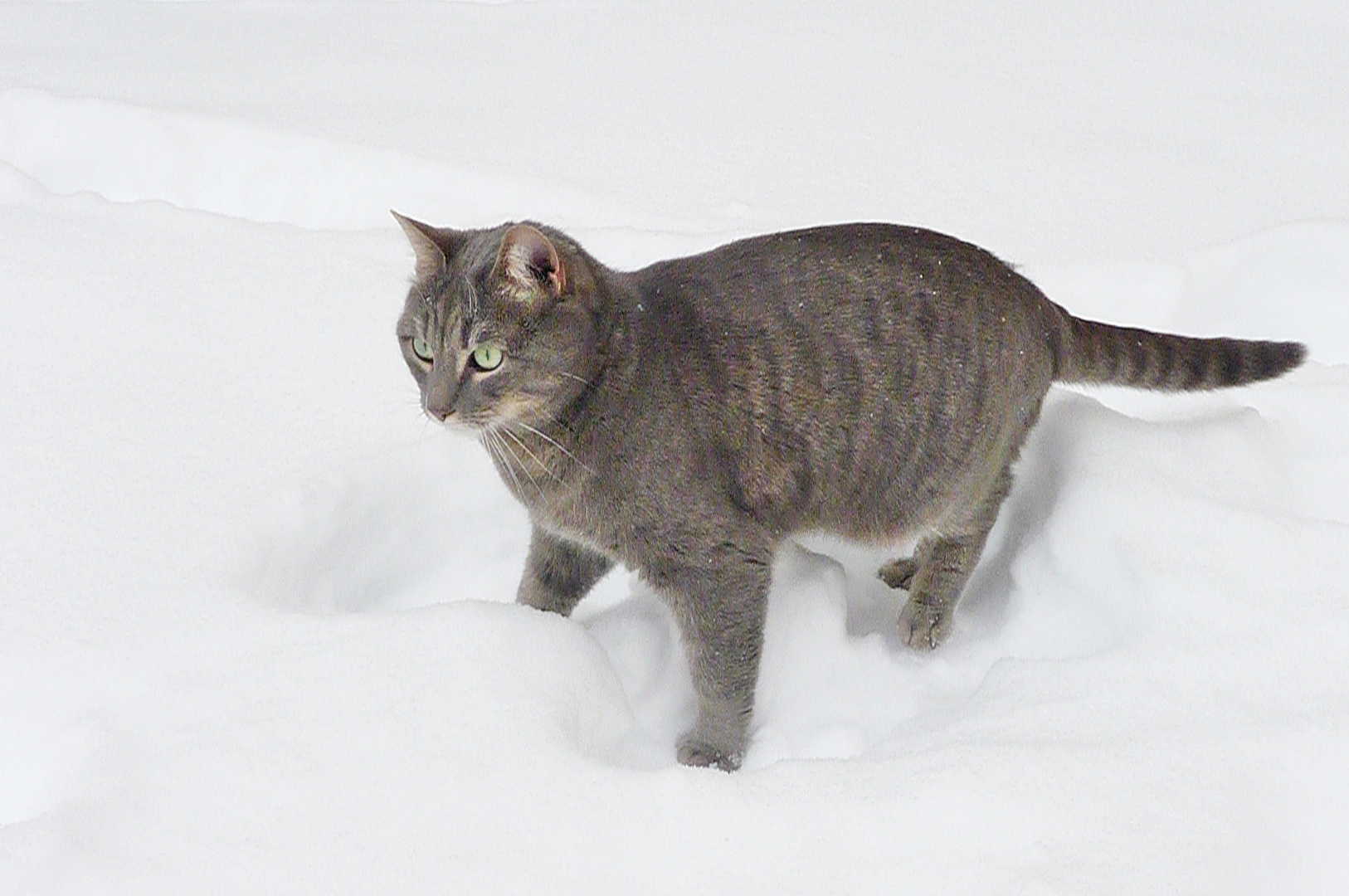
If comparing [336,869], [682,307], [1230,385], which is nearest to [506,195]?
[682,307]

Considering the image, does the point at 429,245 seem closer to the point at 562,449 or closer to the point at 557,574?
the point at 562,449

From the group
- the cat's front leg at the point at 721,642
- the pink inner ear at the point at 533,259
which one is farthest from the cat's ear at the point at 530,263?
the cat's front leg at the point at 721,642

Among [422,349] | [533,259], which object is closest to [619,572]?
[422,349]

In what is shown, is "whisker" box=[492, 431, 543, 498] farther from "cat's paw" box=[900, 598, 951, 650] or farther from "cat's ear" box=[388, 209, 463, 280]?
"cat's paw" box=[900, 598, 951, 650]

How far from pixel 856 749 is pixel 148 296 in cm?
179

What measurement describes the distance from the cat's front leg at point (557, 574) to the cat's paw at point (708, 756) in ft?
1.16

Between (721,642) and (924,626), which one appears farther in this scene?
(924,626)

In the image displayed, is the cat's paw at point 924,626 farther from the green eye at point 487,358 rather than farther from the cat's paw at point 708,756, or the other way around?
the green eye at point 487,358

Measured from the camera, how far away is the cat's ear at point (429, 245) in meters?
1.97

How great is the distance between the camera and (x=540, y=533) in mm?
2227

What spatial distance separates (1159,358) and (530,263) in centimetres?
114

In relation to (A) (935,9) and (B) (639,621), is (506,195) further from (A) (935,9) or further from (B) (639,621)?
(A) (935,9)

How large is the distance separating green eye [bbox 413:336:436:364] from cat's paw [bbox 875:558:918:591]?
39.4 inches

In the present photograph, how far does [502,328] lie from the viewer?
1.92 m
